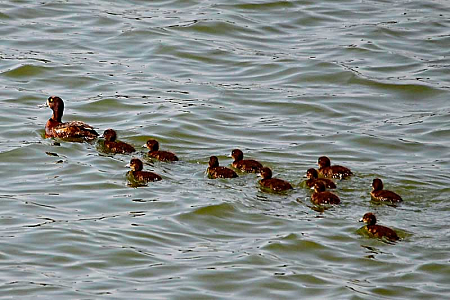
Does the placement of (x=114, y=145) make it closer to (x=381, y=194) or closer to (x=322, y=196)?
(x=322, y=196)

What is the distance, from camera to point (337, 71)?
59.3 feet

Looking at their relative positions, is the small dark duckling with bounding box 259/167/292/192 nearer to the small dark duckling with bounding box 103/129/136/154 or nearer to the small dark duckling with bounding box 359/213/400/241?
the small dark duckling with bounding box 359/213/400/241

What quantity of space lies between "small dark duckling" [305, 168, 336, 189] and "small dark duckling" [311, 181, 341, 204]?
19 centimetres

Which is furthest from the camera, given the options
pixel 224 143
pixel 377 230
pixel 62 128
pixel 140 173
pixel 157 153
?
pixel 224 143

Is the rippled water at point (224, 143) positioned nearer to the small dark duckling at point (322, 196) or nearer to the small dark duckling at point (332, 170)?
the small dark duckling at point (322, 196)

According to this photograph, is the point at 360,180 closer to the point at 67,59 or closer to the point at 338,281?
the point at 338,281

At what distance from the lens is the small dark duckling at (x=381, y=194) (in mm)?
11836

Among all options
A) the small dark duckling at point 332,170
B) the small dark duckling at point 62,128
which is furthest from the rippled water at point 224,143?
the small dark duckling at point 332,170

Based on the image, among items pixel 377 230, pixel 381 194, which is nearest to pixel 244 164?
pixel 381 194

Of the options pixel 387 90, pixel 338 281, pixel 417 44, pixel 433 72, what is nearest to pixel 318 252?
pixel 338 281

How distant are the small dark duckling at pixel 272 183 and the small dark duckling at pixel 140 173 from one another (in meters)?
1.26

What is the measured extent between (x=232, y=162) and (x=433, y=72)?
234 inches

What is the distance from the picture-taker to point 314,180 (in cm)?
1218

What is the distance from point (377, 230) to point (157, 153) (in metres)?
3.61
